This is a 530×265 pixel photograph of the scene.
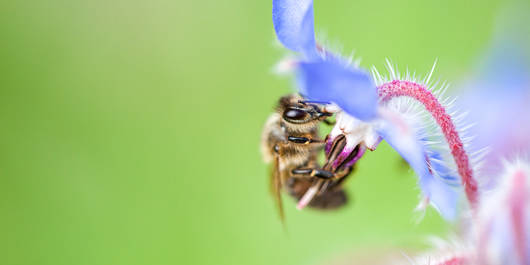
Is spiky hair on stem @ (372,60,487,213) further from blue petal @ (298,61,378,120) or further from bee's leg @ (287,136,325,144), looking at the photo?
bee's leg @ (287,136,325,144)

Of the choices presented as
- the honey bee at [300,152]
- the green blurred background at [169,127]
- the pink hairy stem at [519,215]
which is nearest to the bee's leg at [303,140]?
the honey bee at [300,152]

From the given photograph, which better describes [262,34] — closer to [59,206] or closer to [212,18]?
[212,18]

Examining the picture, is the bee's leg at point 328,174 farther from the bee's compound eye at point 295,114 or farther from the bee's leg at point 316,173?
the bee's compound eye at point 295,114

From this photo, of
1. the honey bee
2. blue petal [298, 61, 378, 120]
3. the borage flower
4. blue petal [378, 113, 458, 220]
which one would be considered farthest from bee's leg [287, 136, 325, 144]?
blue petal [298, 61, 378, 120]

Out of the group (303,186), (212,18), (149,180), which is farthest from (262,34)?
(303,186)

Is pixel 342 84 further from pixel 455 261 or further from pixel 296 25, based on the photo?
pixel 455 261

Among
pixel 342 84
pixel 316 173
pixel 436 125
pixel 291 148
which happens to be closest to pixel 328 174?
pixel 316 173
